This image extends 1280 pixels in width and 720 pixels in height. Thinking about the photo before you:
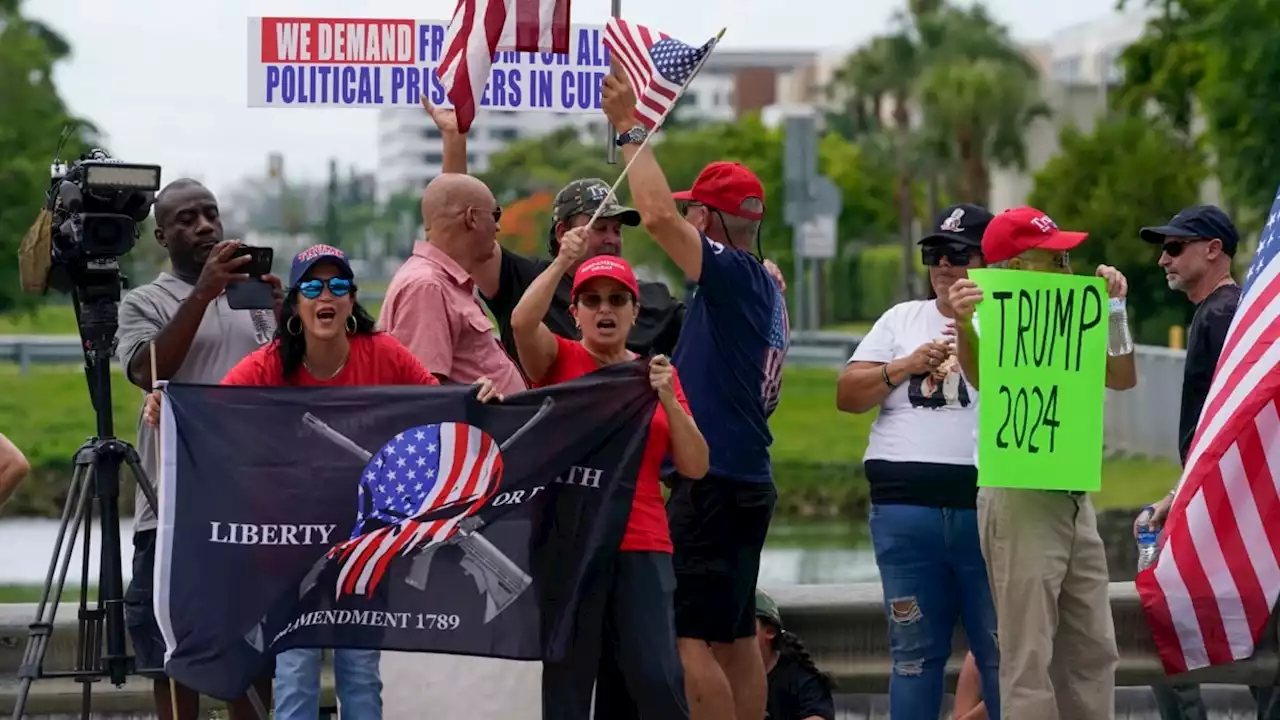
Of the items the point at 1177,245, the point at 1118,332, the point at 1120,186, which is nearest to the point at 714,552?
the point at 1118,332

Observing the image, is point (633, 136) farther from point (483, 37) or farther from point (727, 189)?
point (483, 37)

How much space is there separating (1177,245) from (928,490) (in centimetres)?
139

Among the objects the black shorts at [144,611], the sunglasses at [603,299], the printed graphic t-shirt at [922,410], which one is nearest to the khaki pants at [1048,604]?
the printed graphic t-shirt at [922,410]

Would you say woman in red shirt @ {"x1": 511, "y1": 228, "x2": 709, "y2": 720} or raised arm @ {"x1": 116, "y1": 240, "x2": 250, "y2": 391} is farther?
raised arm @ {"x1": 116, "y1": 240, "x2": 250, "y2": 391}

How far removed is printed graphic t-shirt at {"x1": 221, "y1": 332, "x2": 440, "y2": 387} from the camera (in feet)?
23.1

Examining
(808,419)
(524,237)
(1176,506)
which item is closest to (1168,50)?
(808,419)

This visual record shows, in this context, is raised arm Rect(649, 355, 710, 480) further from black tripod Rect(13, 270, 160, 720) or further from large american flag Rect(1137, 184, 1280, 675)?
→ large american flag Rect(1137, 184, 1280, 675)

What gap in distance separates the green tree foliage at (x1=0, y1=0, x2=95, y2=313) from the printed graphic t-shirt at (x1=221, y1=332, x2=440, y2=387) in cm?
3470

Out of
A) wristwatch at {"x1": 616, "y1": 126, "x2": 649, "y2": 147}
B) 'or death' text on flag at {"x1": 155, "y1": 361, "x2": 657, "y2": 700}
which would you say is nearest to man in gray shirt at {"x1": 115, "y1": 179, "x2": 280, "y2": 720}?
'or death' text on flag at {"x1": 155, "y1": 361, "x2": 657, "y2": 700}

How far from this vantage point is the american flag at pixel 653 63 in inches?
286

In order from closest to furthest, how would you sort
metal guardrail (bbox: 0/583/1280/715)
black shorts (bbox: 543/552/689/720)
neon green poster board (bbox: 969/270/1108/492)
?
black shorts (bbox: 543/552/689/720) → neon green poster board (bbox: 969/270/1108/492) → metal guardrail (bbox: 0/583/1280/715)

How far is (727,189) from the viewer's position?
24.4 feet

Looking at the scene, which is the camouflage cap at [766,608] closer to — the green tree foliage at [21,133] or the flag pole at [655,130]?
the flag pole at [655,130]

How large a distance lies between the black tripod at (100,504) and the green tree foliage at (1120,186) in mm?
32135
